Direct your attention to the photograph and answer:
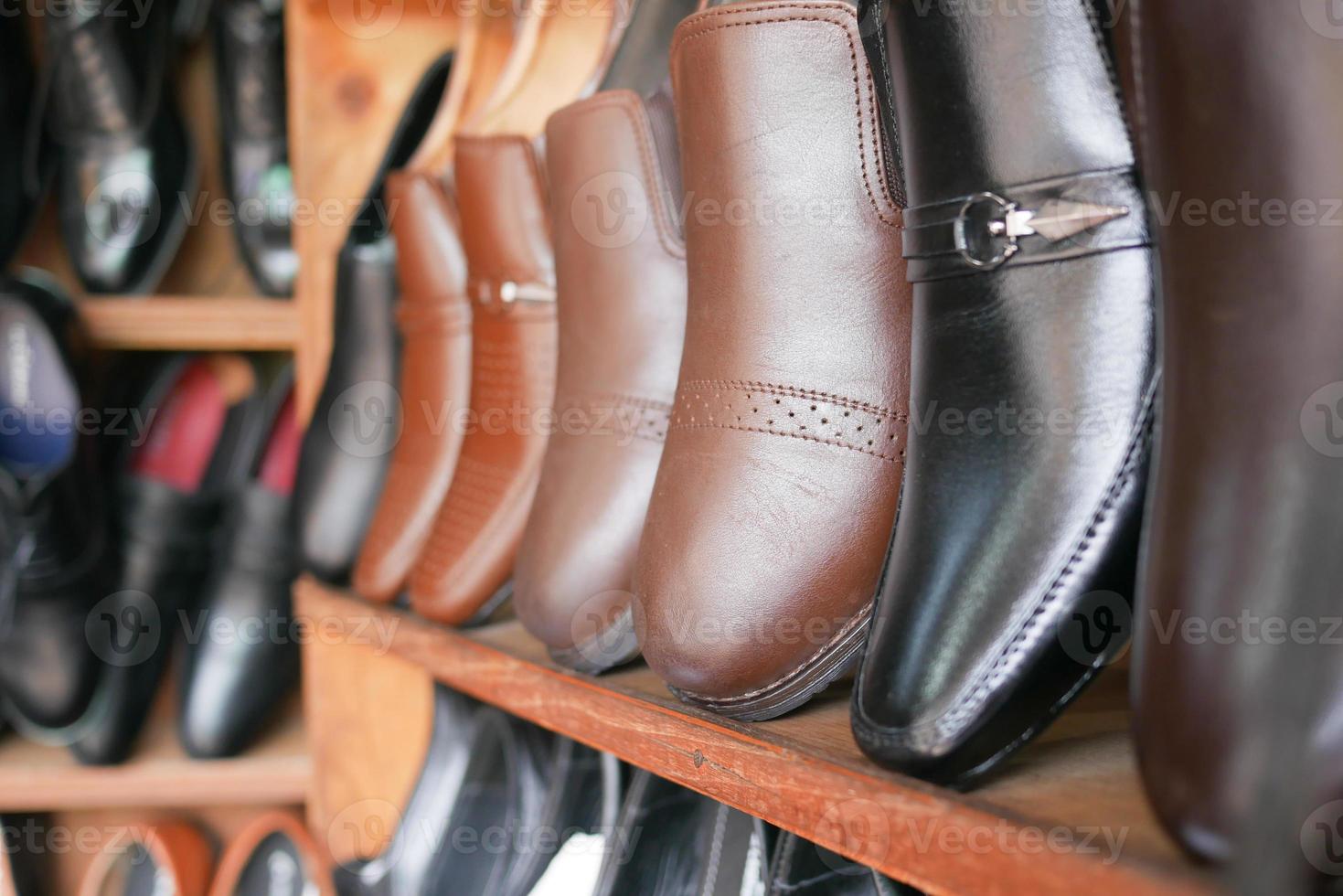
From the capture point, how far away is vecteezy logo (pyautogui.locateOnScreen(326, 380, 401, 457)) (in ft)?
2.81

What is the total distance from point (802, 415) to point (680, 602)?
87 mm

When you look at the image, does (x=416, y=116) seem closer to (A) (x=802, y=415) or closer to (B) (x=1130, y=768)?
(A) (x=802, y=415)

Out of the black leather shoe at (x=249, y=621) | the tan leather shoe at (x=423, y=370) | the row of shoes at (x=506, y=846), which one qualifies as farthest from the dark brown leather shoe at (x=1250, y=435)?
the black leather shoe at (x=249, y=621)

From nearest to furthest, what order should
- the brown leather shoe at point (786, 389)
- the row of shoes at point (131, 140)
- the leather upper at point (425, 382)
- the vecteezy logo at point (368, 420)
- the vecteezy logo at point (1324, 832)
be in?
the vecteezy logo at point (1324, 832), the brown leather shoe at point (786, 389), the leather upper at point (425, 382), the vecteezy logo at point (368, 420), the row of shoes at point (131, 140)

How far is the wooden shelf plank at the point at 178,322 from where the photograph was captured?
3.34 ft

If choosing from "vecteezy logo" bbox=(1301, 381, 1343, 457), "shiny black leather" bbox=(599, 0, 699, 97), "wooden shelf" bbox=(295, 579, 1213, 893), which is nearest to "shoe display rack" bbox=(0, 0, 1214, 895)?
"wooden shelf" bbox=(295, 579, 1213, 893)

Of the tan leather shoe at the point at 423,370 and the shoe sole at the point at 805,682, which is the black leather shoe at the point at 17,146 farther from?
the shoe sole at the point at 805,682

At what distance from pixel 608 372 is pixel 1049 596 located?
0.29 metres

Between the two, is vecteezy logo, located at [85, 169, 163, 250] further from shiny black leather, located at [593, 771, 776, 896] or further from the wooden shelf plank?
shiny black leather, located at [593, 771, 776, 896]

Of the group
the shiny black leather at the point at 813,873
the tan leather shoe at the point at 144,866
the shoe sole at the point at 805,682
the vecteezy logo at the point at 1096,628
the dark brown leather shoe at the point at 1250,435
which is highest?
the dark brown leather shoe at the point at 1250,435

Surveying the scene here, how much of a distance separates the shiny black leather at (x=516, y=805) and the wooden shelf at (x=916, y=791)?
244 millimetres

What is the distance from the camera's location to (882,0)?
37 centimetres

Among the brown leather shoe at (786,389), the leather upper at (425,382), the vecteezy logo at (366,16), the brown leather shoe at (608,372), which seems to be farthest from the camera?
the vecteezy logo at (366,16)

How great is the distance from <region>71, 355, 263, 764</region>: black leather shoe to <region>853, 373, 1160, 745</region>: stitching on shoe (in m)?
0.94
